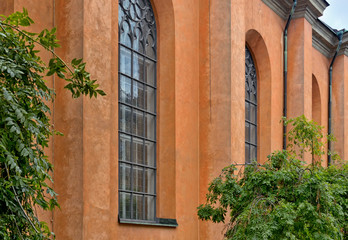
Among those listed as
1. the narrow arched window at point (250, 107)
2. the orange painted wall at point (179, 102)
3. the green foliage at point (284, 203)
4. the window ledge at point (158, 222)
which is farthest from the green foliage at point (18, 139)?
the narrow arched window at point (250, 107)

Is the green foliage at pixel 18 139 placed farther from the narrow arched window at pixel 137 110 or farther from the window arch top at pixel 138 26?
the window arch top at pixel 138 26

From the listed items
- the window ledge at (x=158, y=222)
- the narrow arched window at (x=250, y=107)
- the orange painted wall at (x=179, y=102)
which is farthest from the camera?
the narrow arched window at (x=250, y=107)

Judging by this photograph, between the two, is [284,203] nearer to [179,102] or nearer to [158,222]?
[158,222]

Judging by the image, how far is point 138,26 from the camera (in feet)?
42.7

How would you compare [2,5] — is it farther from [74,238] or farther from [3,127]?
[3,127]

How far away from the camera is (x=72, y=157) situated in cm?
923

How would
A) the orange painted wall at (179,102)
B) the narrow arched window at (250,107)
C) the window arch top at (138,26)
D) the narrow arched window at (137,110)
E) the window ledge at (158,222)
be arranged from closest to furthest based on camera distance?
1. the orange painted wall at (179,102)
2. the window ledge at (158,222)
3. the narrow arched window at (137,110)
4. the window arch top at (138,26)
5. the narrow arched window at (250,107)

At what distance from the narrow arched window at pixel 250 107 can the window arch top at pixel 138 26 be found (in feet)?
19.2

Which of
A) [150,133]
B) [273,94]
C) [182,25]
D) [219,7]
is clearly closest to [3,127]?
[150,133]

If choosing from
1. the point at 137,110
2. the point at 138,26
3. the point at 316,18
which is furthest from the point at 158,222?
the point at 316,18

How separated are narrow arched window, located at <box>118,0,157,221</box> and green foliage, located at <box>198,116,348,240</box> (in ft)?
7.71

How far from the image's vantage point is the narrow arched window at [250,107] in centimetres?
1848

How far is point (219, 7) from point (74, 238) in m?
7.87

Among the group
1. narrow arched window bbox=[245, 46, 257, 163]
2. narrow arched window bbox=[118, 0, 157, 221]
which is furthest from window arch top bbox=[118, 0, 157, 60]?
narrow arched window bbox=[245, 46, 257, 163]
